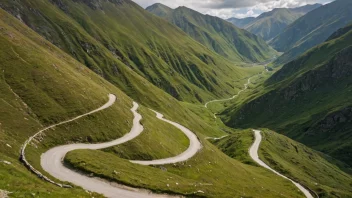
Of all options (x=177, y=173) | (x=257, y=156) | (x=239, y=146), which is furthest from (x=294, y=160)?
(x=177, y=173)

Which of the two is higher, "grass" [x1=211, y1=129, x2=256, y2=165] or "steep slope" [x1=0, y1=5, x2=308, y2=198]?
"steep slope" [x1=0, y1=5, x2=308, y2=198]

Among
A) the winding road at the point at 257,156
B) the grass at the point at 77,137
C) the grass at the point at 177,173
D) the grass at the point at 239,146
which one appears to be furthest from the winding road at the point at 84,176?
the grass at the point at 239,146

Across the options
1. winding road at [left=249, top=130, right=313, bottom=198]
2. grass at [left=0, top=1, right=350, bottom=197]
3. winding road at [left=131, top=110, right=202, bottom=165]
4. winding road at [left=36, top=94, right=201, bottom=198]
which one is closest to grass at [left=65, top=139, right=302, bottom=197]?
grass at [left=0, top=1, right=350, bottom=197]

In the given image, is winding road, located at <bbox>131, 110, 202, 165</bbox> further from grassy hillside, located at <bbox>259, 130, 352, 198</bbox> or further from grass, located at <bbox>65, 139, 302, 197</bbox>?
grassy hillside, located at <bbox>259, 130, 352, 198</bbox>

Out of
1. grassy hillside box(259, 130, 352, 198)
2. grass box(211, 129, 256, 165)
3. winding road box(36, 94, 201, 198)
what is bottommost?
grassy hillside box(259, 130, 352, 198)

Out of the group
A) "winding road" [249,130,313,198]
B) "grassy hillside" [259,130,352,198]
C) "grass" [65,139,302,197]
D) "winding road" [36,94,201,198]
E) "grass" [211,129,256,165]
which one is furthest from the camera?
"grass" [211,129,256,165]

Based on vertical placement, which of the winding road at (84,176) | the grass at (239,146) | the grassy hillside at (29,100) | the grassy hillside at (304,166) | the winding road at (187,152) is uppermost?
the grassy hillside at (29,100)

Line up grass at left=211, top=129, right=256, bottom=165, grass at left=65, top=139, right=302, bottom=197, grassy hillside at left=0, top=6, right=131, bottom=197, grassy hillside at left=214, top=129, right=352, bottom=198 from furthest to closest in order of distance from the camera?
grass at left=211, top=129, right=256, bottom=165 < grassy hillside at left=214, top=129, right=352, bottom=198 < grass at left=65, top=139, right=302, bottom=197 < grassy hillside at left=0, top=6, right=131, bottom=197

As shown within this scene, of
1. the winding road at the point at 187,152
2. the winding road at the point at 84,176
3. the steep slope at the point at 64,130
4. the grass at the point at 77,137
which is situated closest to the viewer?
the winding road at the point at 84,176

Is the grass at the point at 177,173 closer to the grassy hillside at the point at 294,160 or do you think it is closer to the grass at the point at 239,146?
the grass at the point at 239,146

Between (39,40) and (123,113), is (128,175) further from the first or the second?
(39,40)

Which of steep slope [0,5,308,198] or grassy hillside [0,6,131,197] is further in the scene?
steep slope [0,5,308,198]
